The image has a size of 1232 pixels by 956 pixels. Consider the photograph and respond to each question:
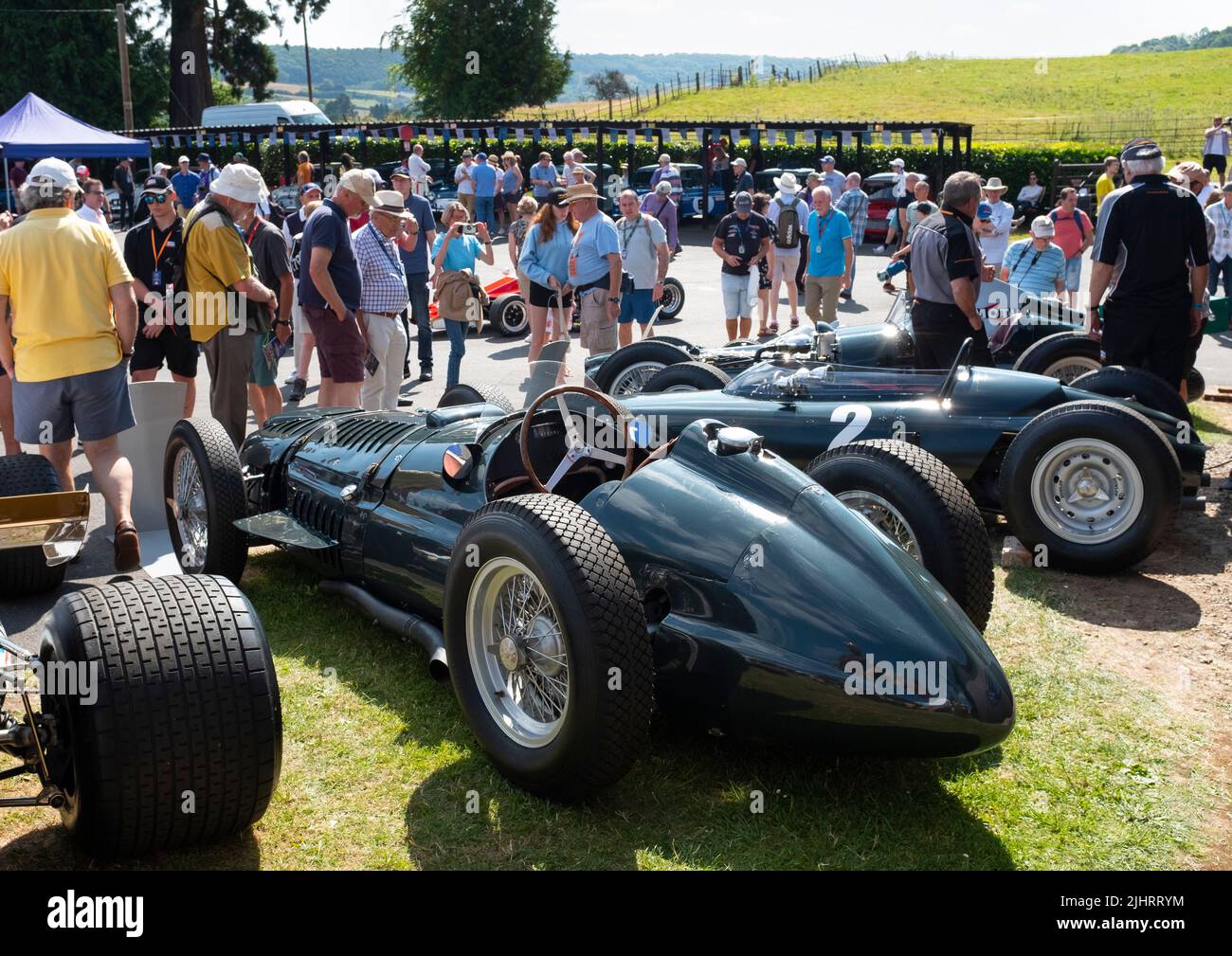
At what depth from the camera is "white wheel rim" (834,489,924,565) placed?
492 centimetres

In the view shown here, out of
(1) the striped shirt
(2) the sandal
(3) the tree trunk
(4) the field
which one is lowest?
(4) the field

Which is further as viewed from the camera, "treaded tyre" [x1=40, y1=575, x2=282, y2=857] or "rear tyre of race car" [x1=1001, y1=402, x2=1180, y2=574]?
"rear tyre of race car" [x1=1001, y1=402, x2=1180, y2=574]

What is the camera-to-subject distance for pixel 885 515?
515cm

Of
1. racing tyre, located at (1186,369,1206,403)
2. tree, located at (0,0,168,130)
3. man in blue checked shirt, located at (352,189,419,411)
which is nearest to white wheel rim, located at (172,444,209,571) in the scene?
man in blue checked shirt, located at (352,189,419,411)

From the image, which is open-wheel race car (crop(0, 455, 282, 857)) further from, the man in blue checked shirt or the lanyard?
the lanyard

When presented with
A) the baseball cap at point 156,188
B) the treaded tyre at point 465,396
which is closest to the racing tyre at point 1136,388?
the treaded tyre at point 465,396

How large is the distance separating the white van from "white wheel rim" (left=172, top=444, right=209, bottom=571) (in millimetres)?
38975

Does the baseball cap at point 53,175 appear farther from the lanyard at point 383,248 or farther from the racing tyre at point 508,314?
the racing tyre at point 508,314

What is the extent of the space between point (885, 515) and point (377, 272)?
4969mm

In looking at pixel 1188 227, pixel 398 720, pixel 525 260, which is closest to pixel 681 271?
pixel 525 260

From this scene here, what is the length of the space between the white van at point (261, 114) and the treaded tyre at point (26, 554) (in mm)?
39234

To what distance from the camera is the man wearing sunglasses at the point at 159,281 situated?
26.9 feet

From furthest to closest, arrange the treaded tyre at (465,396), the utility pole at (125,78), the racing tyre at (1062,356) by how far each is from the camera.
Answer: the utility pole at (125,78) < the racing tyre at (1062,356) < the treaded tyre at (465,396)

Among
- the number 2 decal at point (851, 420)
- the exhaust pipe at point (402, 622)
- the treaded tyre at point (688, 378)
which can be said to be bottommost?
the exhaust pipe at point (402, 622)
